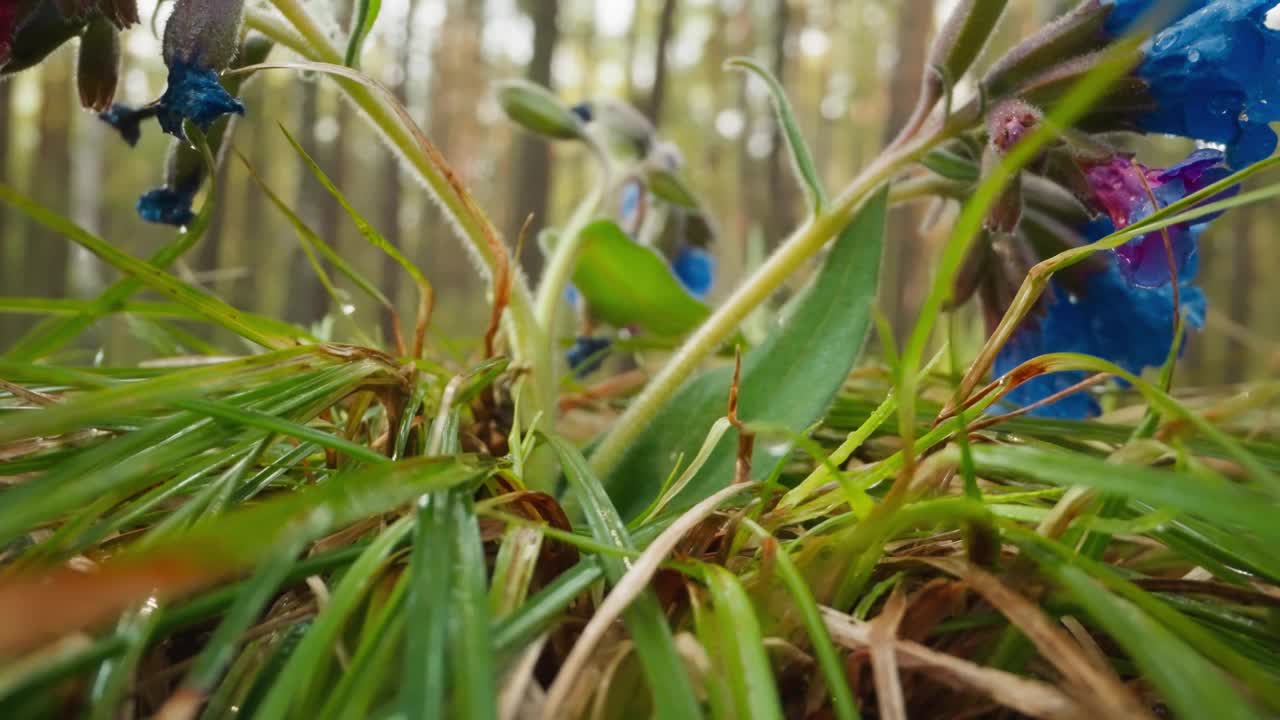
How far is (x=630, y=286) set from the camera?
0.94 m

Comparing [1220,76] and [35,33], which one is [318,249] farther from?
[1220,76]

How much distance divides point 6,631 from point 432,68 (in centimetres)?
1227

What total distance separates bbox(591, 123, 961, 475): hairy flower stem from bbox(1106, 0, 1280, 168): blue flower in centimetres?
15

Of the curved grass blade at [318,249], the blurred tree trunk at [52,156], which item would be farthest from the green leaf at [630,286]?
the blurred tree trunk at [52,156]

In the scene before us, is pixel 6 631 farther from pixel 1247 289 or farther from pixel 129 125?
Result: pixel 1247 289

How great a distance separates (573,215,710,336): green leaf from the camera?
883 millimetres

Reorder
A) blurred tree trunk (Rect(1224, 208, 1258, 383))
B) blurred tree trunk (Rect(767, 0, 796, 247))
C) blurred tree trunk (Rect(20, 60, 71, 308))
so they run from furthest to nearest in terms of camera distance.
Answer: blurred tree trunk (Rect(1224, 208, 1258, 383))
blurred tree trunk (Rect(20, 60, 71, 308))
blurred tree trunk (Rect(767, 0, 796, 247))

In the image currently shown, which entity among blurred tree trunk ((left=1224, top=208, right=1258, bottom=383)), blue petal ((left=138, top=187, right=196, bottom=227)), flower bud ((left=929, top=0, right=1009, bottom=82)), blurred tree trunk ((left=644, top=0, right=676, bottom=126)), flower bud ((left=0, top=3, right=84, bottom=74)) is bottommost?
blurred tree trunk ((left=1224, top=208, right=1258, bottom=383))

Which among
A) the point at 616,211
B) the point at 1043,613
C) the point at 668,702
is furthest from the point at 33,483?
the point at 616,211

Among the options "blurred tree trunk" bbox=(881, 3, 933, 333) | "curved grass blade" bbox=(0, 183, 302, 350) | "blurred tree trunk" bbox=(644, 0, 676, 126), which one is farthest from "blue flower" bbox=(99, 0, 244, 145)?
"blurred tree trunk" bbox=(644, 0, 676, 126)

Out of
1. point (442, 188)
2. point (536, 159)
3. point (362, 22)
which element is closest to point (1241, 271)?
point (536, 159)

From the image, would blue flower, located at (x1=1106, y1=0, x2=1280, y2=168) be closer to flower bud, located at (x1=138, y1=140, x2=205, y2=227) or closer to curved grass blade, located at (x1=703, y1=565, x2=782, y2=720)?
curved grass blade, located at (x1=703, y1=565, x2=782, y2=720)

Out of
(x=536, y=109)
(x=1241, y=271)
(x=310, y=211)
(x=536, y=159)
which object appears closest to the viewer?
(x=536, y=109)

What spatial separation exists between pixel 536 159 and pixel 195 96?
4178 mm
